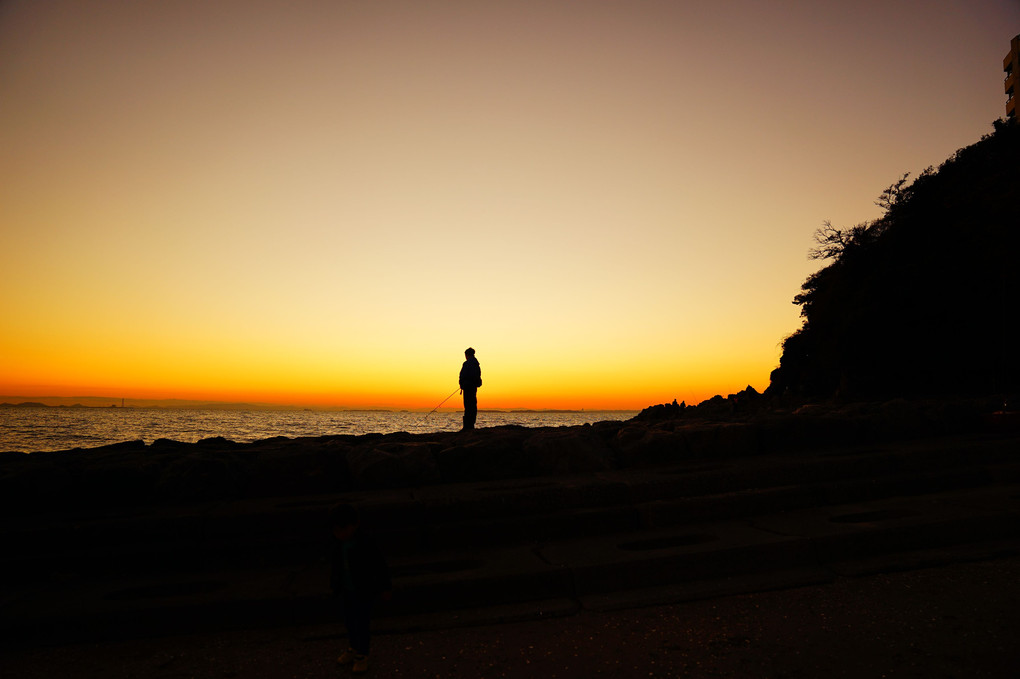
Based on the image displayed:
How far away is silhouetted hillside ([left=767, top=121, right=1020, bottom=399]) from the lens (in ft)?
77.8

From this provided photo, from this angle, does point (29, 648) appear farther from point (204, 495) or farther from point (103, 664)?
point (204, 495)

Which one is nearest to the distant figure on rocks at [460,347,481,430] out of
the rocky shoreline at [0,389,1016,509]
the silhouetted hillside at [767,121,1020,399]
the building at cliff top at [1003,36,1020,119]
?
the rocky shoreline at [0,389,1016,509]

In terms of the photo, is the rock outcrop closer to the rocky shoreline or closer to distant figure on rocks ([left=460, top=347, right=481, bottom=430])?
the rocky shoreline

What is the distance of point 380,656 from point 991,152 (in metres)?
35.0

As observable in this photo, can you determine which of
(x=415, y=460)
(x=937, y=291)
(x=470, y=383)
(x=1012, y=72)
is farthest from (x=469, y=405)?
(x=1012, y=72)

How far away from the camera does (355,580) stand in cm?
Result: 433

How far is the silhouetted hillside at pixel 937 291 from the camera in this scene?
23.7 meters

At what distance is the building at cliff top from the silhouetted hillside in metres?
25.9

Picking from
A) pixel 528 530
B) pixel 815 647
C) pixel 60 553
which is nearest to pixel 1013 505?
pixel 815 647

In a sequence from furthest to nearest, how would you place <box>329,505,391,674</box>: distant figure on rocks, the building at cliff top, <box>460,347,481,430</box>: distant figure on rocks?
the building at cliff top, <box>460,347,481,430</box>: distant figure on rocks, <box>329,505,391,674</box>: distant figure on rocks

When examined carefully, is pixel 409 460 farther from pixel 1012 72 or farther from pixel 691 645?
pixel 1012 72

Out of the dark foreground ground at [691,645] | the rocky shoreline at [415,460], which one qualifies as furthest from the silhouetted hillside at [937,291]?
the dark foreground ground at [691,645]

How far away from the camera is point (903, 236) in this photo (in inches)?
1057

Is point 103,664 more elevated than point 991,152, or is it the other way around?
point 991,152
